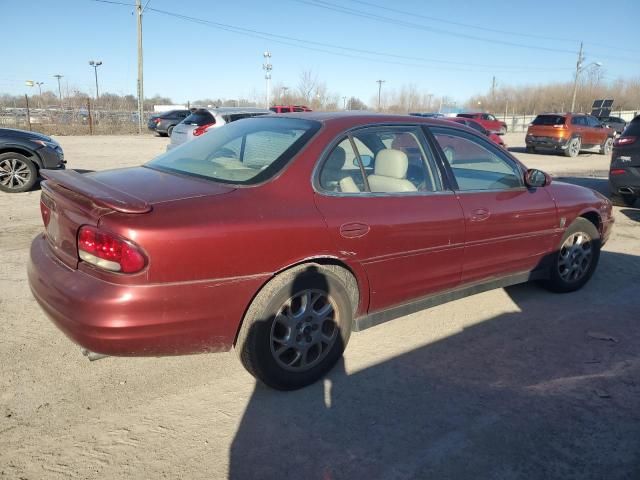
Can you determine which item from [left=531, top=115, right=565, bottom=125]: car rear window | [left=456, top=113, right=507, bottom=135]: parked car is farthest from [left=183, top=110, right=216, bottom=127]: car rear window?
[left=456, top=113, right=507, bottom=135]: parked car

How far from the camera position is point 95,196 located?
2508mm

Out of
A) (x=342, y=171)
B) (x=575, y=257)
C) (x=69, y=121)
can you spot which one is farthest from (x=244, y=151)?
(x=69, y=121)

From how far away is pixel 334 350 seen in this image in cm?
311

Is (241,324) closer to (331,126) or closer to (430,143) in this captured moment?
(331,126)

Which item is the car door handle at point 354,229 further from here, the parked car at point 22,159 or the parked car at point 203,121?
the parked car at point 203,121

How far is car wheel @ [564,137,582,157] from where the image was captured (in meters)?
20.0

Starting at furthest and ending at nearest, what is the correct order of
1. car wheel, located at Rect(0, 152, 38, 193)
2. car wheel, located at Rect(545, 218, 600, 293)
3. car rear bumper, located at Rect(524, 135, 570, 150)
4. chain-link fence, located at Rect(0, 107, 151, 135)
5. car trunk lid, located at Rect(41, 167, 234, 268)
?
1. chain-link fence, located at Rect(0, 107, 151, 135)
2. car rear bumper, located at Rect(524, 135, 570, 150)
3. car wheel, located at Rect(0, 152, 38, 193)
4. car wheel, located at Rect(545, 218, 600, 293)
5. car trunk lid, located at Rect(41, 167, 234, 268)

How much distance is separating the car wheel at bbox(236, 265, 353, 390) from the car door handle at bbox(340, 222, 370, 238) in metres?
0.25

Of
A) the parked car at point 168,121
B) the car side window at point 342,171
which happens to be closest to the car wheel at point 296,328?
the car side window at point 342,171

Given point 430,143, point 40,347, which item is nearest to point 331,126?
point 430,143

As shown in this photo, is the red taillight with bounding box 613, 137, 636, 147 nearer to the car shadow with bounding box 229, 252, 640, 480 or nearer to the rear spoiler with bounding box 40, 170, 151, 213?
the car shadow with bounding box 229, 252, 640, 480

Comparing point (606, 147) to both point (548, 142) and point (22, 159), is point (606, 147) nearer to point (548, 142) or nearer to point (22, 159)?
point (548, 142)

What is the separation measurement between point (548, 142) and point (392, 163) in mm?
19078

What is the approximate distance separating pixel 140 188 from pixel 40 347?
149cm
